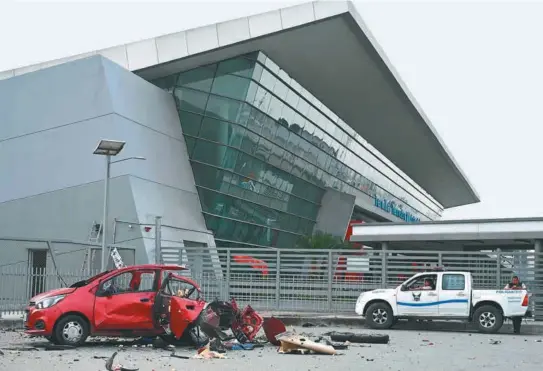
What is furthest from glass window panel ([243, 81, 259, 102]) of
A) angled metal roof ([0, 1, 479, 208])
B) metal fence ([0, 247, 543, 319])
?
metal fence ([0, 247, 543, 319])

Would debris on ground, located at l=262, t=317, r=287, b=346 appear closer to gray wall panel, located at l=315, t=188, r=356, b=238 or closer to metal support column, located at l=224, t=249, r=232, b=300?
metal support column, located at l=224, t=249, r=232, b=300

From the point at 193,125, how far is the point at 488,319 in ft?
51.8

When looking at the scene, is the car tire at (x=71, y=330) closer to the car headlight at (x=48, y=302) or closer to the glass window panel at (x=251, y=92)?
the car headlight at (x=48, y=302)

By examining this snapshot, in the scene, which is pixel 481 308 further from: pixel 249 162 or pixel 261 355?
pixel 249 162

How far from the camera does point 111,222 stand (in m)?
26.7

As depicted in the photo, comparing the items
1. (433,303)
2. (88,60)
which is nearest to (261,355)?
(433,303)

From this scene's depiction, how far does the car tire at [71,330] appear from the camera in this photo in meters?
14.1

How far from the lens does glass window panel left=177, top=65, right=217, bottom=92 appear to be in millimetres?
30891

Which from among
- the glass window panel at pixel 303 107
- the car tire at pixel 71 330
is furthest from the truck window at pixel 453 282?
the glass window panel at pixel 303 107

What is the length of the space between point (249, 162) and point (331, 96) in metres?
8.03

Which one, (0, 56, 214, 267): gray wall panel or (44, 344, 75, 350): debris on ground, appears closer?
(44, 344, 75, 350): debris on ground

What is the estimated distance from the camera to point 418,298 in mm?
20203

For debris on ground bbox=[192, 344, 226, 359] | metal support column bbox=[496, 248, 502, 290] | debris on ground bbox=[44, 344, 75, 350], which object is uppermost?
metal support column bbox=[496, 248, 502, 290]

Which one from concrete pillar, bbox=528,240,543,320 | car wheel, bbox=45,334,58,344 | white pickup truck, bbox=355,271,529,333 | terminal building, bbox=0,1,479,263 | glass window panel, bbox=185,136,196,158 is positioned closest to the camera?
car wheel, bbox=45,334,58,344
